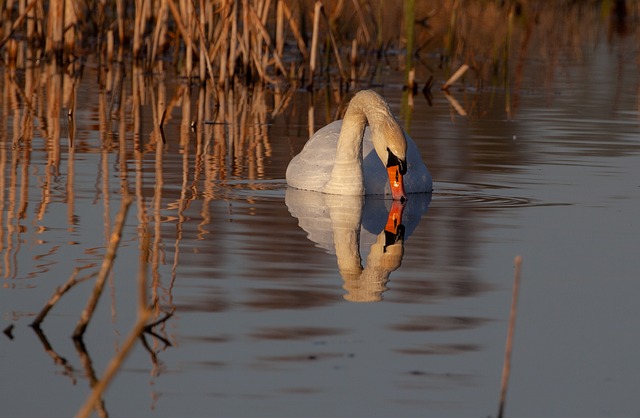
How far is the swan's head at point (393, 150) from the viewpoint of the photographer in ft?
25.3

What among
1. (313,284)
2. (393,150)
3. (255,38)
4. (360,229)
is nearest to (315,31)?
(255,38)

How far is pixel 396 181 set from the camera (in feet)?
25.9

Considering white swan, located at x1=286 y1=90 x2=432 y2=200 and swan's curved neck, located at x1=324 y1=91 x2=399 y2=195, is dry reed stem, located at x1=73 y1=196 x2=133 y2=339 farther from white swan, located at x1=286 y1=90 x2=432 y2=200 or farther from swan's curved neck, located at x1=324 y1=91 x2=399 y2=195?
swan's curved neck, located at x1=324 y1=91 x2=399 y2=195

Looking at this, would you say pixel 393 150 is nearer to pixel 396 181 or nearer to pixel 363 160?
pixel 396 181

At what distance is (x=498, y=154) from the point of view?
10.5m

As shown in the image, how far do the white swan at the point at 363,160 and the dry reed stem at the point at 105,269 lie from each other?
361cm

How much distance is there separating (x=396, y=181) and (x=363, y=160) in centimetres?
94

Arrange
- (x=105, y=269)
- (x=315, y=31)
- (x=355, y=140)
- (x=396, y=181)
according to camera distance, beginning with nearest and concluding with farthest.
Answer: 1. (x=105, y=269)
2. (x=396, y=181)
3. (x=355, y=140)
4. (x=315, y=31)

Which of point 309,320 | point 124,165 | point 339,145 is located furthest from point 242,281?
point 124,165

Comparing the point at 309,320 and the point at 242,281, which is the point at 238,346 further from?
the point at 242,281

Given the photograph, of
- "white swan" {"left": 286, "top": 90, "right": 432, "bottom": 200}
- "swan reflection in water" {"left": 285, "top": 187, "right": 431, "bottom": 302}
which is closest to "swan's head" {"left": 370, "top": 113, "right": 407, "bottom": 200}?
"white swan" {"left": 286, "top": 90, "right": 432, "bottom": 200}

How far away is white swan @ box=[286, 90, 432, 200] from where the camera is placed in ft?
25.8

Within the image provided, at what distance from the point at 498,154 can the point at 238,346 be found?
6419 millimetres

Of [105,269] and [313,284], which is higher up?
[105,269]
